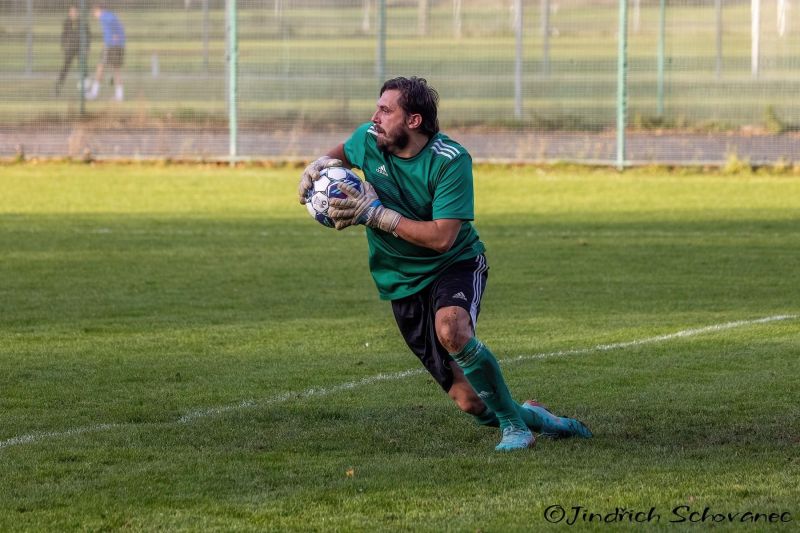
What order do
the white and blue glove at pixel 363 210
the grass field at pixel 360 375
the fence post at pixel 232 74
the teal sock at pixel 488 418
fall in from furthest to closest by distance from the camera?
the fence post at pixel 232 74
the teal sock at pixel 488 418
the white and blue glove at pixel 363 210
the grass field at pixel 360 375

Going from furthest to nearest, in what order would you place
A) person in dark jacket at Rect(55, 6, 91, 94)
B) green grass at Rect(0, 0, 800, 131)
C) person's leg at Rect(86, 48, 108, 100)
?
person's leg at Rect(86, 48, 108, 100), person in dark jacket at Rect(55, 6, 91, 94), green grass at Rect(0, 0, 800, 131)

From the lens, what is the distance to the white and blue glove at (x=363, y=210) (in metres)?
6.00

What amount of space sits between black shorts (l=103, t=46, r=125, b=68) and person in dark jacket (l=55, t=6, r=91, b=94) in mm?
417

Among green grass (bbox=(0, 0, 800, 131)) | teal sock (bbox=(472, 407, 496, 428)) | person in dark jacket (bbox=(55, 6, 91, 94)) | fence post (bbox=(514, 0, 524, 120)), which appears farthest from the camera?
person in dark jacket (bbox=(55, 6, 91, 94))

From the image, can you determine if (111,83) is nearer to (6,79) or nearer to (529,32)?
(6,79)

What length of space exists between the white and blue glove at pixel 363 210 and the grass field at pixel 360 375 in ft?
3.38

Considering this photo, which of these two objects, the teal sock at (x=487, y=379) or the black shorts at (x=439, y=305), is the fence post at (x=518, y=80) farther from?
the teal sock at (x=487, y=379)

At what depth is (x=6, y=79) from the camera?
73.7 ft

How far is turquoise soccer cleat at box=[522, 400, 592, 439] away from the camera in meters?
6.42

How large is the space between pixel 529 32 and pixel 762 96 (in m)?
3.67

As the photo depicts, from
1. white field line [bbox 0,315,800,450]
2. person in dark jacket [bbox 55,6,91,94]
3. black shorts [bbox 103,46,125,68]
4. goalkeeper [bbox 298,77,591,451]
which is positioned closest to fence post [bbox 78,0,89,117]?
person in dark jacket [bbox 55,6,91,94]

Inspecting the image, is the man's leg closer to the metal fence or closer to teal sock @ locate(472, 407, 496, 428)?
teal sock @ locate(472, 407, 496, 428)

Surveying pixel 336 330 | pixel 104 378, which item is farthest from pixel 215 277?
pixel 104 378

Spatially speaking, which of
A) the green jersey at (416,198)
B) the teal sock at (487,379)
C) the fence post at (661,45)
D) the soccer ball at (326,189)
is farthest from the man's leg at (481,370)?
the fence post at (661,45)
